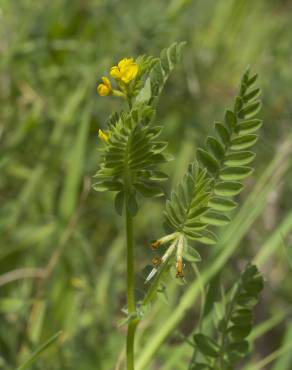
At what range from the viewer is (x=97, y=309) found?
1409 mm

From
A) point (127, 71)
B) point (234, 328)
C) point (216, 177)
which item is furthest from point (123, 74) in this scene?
point (234, 328)

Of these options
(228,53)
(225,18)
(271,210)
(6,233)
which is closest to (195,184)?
(6,233)

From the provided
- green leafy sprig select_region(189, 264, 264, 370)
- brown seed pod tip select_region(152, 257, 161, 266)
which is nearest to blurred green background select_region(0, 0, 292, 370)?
green leafy sprig select_region(189, 264, 264, 370)

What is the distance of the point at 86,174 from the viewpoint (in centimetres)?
177

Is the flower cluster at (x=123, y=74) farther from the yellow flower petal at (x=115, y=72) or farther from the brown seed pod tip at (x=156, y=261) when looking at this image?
the brown seed pod tip at (x=156, y=261)

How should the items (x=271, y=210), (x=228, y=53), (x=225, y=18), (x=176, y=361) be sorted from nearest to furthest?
(x=176, y=361) < (x=271, y=210) < (x=228, y=53) < (x=225, y=18)

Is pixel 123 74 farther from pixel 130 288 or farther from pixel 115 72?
pixel 130 288

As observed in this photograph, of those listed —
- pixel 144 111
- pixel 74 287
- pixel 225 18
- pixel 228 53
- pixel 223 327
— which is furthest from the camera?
pixel 225 18

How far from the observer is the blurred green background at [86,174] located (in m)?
1.36

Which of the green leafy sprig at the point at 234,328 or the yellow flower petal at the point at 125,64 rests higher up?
the yellow flower petal at the point at 125,64

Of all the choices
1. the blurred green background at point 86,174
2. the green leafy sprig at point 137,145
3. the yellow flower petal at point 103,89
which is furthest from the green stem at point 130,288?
the blurred green background at point 86,174

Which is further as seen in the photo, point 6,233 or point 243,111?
point 6,233

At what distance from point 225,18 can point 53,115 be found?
1.17 m

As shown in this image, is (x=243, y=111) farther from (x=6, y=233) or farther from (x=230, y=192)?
(x=6, y=233)
